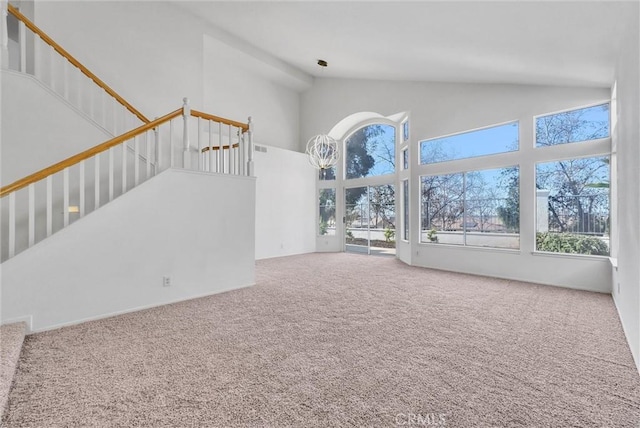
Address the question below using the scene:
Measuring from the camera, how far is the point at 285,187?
324 inches

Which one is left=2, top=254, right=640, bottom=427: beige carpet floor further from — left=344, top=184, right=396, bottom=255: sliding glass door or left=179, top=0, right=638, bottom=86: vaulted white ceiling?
left=344, top=184, right=396, bottom=255: sliding glass door

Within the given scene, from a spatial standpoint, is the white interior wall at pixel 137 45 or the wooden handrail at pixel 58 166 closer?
the wooden handrail at pixel 58 166

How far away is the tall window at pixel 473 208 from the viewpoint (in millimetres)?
5445

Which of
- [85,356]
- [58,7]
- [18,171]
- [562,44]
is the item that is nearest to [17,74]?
[18,171]

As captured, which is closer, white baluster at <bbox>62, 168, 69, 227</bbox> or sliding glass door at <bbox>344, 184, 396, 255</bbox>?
white baluster at <bbox>62, 168, 69, 227</bbox>

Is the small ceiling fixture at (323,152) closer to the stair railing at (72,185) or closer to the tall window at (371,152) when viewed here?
the tall window at (371,152)

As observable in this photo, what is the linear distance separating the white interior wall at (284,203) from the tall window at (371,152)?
1227mm

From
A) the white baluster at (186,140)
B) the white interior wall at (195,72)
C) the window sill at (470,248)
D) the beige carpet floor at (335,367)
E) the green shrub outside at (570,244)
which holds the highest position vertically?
the white interior wall at (195,72)

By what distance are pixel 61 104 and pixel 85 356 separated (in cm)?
325

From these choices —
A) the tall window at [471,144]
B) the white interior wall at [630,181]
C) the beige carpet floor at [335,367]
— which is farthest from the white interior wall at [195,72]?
the white interior wall at [630,181]

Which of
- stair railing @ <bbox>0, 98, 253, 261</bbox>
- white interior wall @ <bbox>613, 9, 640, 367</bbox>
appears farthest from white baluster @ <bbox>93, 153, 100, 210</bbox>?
white interior wall @ <bbox>613, 9, 640, 367</bbox>

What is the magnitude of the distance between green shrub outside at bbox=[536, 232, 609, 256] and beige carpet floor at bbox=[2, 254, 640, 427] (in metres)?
1.24

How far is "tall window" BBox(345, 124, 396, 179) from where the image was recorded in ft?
27.1

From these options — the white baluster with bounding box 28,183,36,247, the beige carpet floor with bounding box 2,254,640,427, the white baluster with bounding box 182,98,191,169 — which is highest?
the white baluster with bounding box 182,98,191,169
